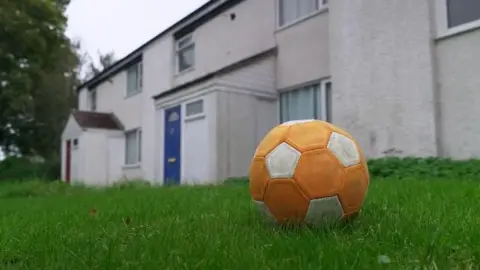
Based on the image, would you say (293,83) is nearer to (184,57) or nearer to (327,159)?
(184,57)

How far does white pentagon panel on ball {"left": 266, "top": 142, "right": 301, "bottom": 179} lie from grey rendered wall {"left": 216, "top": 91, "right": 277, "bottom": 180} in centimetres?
1012

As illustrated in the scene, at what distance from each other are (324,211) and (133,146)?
20.4 metres

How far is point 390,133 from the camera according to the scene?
10.2 meters

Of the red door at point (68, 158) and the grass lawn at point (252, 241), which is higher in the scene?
the red door at point (68, 158)

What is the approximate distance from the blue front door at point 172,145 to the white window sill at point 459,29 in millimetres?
9006

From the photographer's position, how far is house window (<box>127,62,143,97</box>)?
2273 centimetres

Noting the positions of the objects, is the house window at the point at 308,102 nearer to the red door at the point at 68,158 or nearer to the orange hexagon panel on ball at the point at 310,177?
the orange hexagon panel on ball at the point at 310,177

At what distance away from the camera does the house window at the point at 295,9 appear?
43.1 feet

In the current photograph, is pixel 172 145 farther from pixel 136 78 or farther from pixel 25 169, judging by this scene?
pixel 25 169

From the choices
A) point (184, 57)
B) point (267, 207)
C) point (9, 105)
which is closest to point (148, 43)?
point (184, 57)

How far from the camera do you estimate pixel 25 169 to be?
105 feet

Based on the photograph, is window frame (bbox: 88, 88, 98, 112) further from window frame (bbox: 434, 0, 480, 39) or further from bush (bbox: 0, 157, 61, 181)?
window frame (bbox: 434, 0, 480, 39)

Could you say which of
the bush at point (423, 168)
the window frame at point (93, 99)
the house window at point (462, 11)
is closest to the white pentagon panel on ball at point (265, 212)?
the bush at point (423, 168)

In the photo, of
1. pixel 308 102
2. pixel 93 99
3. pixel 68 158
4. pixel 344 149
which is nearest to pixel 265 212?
pixel 344 149
